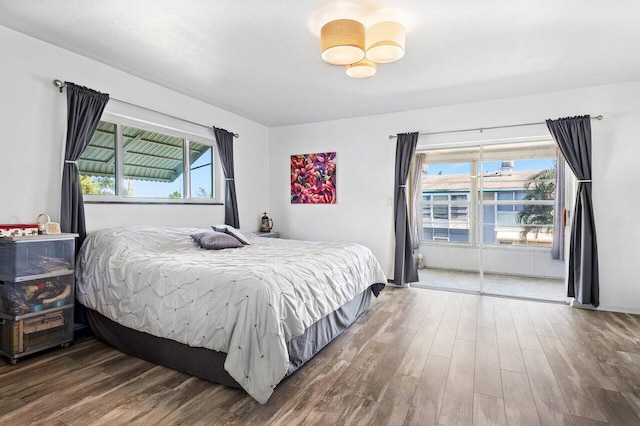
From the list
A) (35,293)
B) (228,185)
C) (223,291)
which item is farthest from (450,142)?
(35,293)

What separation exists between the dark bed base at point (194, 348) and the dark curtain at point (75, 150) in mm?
789

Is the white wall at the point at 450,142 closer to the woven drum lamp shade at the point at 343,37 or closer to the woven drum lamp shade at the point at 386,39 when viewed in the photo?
the woven drum lamp shade at the point at 386,39

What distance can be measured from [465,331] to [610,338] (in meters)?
1.23

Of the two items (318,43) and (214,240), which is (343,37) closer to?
(318,43)

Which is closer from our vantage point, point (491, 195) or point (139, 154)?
point (139, 154)

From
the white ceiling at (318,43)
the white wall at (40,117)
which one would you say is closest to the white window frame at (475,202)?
the white ceiling at (318,43)

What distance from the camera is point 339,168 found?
17.2 ft

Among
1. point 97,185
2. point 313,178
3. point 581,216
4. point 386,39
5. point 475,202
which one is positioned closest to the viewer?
point 386,39

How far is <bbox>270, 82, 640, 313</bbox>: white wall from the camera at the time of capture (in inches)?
146

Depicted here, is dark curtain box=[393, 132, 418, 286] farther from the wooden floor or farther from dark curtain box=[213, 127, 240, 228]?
dark curtain box=[213, 127, 240, 228]

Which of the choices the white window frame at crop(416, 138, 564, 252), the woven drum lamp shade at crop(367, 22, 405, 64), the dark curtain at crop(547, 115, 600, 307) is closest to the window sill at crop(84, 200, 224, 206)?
the woven drum lamp shade at crop(367, 22, 405, 64)

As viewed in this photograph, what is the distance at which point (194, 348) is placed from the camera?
2203mm

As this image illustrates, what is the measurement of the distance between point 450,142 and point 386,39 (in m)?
2.57

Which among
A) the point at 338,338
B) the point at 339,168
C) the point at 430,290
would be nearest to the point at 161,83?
the point at 339,168
